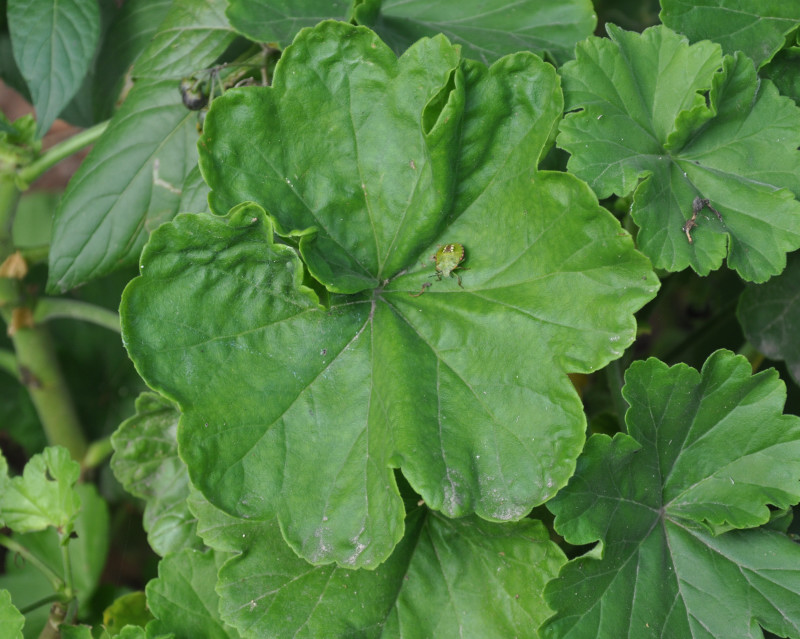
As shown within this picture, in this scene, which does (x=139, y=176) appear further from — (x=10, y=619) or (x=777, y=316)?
(x=777, y=316)

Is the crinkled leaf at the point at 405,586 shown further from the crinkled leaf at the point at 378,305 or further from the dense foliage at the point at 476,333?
the crinkled leaf at the point at 378,305

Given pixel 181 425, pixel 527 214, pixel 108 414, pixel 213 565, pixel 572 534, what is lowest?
pixel 108 414

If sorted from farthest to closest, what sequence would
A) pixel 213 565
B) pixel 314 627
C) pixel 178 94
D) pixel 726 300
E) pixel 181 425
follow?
pixel 726 300 < pixel 178 94 < pixel 213 565 < pixel 314 627 < pixel 181 425

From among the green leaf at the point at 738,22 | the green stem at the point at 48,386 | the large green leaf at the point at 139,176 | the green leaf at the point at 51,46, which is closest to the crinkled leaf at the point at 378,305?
the green leaf at the point at 738,22

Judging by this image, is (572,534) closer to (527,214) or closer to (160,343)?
(527,214)

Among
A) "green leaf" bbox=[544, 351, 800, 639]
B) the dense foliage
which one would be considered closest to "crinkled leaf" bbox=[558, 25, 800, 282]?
the dense foliage

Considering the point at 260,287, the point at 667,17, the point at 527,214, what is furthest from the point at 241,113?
the point at 667,17
